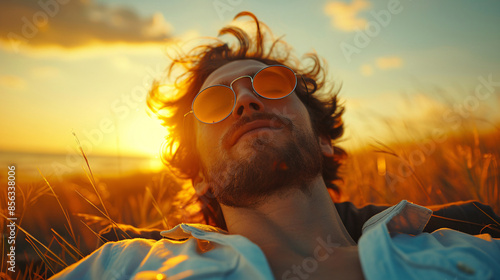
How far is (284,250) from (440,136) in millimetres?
2470

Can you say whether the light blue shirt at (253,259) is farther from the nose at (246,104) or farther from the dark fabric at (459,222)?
the nose at (246,104)

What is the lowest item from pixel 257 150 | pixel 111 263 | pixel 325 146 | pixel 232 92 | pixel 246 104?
pixel 111 263

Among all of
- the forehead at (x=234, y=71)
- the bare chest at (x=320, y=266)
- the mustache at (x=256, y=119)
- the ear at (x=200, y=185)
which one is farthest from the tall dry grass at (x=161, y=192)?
the forehead at (x=234, y=71)

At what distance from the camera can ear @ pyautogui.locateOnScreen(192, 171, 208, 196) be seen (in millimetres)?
2600

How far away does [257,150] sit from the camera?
76.7 inches

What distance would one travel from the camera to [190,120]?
9.07ft

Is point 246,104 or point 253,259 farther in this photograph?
point 246,104

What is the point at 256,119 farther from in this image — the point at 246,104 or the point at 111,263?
the point at 111,263

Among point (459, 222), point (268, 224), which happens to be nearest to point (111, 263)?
point (268, 224)

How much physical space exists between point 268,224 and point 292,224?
6.5 inches

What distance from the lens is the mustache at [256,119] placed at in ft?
6.81

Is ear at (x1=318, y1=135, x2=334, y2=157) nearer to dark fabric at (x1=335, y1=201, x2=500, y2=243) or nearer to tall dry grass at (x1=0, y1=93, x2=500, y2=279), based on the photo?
tall dry grass at (x1=0, y1=93, x2=500, y2=279)

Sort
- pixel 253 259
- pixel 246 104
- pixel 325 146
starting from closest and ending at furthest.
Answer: pixel 253 259
pixel 246 104
pixel 325 146

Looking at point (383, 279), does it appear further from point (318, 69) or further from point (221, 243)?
point (318, 69)
